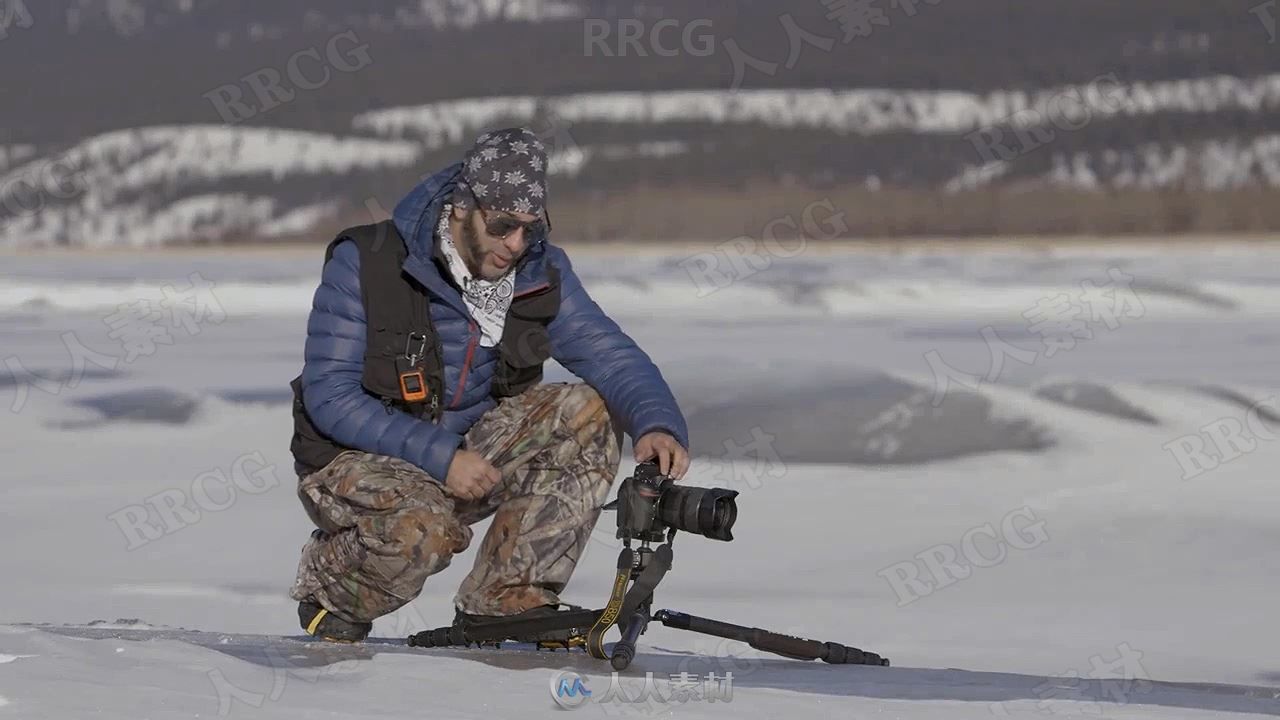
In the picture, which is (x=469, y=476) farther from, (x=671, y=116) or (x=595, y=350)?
(x=671, y=116)

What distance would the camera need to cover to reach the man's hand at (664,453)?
11.0 ft

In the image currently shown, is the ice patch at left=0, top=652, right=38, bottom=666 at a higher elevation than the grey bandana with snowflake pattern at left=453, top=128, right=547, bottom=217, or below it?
below

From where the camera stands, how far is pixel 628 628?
326 cm

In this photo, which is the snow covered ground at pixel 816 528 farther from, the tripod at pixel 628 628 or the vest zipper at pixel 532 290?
the vest zipper at pixel 532 290

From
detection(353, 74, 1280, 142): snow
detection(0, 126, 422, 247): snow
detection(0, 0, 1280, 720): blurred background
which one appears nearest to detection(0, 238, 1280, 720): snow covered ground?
detection(0, 0, 1280, 720): blurred background

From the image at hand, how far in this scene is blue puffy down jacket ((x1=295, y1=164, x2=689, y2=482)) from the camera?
3.39 metres

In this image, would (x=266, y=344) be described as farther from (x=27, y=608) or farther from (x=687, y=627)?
(x=687, y=627)

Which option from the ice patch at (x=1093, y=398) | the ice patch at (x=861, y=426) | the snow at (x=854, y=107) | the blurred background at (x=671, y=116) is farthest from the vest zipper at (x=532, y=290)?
the snow at (x=854, y=107)

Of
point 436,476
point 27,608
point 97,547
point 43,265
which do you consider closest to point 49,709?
point 436,476

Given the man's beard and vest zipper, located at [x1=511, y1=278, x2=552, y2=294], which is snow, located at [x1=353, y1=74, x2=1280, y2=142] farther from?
the man's beard

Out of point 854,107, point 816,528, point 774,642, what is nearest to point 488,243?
point 774,642

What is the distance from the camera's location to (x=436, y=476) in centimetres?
338

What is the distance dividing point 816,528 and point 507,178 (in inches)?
137

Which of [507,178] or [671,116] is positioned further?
[671,116]
